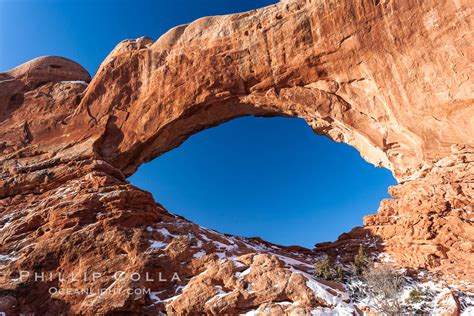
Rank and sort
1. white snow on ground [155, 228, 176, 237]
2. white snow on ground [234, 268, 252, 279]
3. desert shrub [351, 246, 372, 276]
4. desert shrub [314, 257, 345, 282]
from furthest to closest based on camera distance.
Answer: white snow on ground [155, 228, 176, 237]
desert shrub [351, 246, 372, 276]
desert shrub [314, 257, 345, 282]
white snow on ground [234, 268, 252, 279]

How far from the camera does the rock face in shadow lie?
13203 mm

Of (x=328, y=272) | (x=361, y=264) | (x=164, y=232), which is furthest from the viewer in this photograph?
(x=164, y=232)

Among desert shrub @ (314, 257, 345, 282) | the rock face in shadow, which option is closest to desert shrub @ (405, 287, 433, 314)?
the rock face in shadow

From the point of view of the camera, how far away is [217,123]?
2323 cm

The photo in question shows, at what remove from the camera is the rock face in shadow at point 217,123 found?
13203 mm

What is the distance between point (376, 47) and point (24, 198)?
62.4 feet

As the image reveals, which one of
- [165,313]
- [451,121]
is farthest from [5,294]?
[451,121]

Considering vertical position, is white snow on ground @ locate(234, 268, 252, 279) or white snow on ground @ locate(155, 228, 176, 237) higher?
white snow on ground @ locate(155, 228, 176, 237)

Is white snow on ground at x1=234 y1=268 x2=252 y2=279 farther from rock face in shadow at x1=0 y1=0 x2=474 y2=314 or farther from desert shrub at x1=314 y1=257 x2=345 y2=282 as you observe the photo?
desert shrub at x1=314 y1=257 x2=345 y2=282

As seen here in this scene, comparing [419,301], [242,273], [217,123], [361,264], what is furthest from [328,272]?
[217,123]

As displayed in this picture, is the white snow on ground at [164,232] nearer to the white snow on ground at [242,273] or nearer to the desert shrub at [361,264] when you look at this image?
the white snow on ground at [242,273]

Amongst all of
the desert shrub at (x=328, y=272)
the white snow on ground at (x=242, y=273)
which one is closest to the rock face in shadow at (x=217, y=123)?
the white snow on ground at (x=242, y=273)

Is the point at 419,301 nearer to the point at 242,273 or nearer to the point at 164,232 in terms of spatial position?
the point at 242,273

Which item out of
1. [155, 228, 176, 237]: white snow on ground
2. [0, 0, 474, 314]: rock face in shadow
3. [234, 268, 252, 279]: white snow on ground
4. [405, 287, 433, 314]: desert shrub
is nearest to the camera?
[405, 287, 433, 314]: desert shrub
